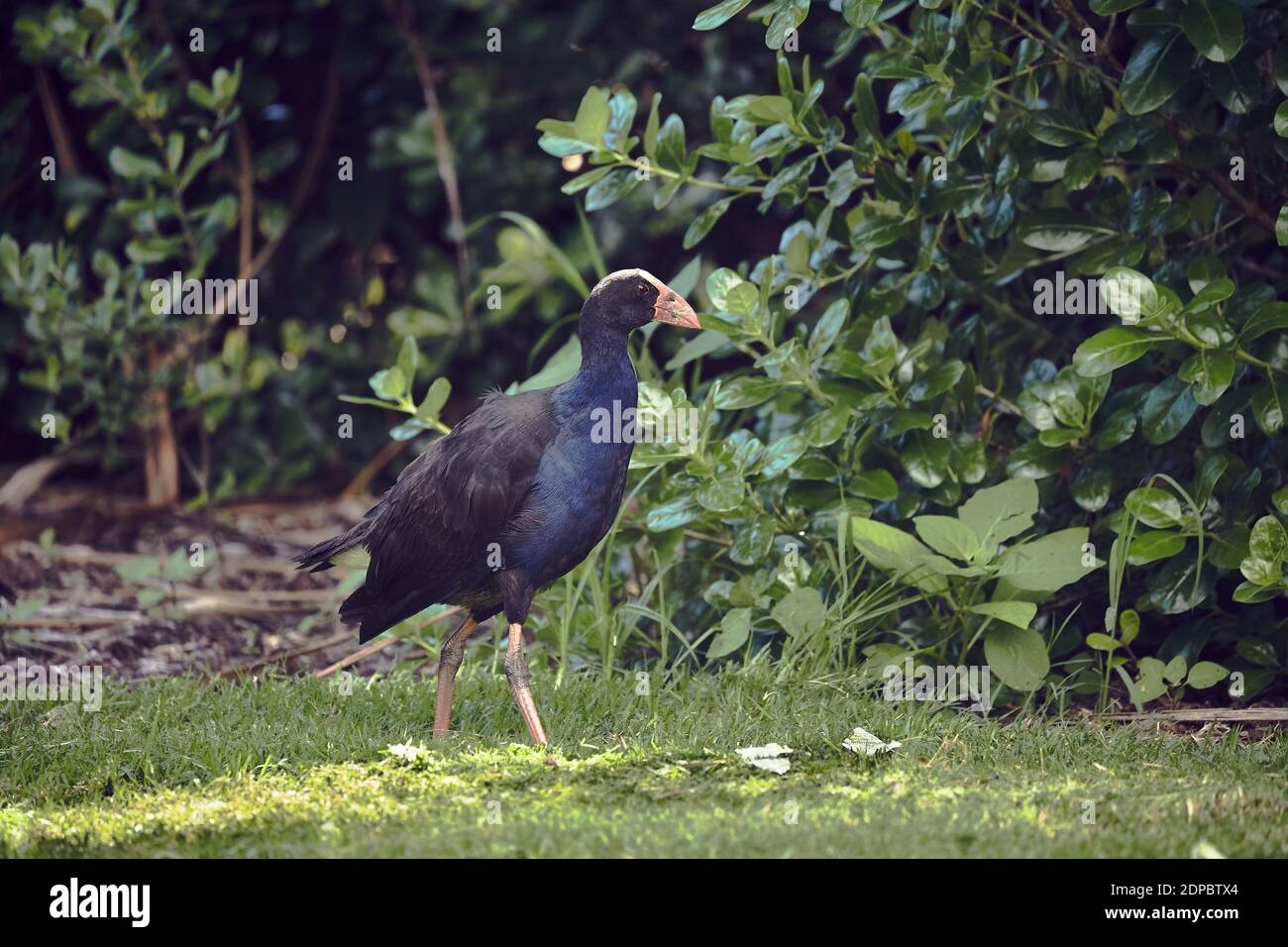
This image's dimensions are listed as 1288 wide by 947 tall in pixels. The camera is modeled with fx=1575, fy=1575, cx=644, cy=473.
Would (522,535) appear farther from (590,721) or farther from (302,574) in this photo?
(302,574)

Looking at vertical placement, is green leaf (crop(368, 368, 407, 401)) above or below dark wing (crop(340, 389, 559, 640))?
above

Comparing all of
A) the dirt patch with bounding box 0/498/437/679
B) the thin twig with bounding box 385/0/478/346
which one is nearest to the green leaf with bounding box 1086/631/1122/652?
the dirt patch with bounding box 0/498/437/679

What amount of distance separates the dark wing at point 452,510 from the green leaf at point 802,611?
0.95 m

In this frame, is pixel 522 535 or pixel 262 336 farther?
pixel 262 336

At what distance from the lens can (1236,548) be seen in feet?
15.1

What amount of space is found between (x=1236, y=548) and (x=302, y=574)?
3.93 m

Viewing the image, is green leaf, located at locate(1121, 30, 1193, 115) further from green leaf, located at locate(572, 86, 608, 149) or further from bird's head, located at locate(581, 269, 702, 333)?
green leaf, located at locate(572, 86, 608, 149)

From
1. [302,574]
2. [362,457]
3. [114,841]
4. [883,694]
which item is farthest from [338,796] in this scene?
[362,457]

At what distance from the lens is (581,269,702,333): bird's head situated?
4.61 meters

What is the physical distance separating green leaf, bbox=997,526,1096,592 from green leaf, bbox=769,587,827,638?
569mm

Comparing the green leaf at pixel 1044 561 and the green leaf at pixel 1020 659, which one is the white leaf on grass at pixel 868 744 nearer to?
the green leaf at pixel 1020 659

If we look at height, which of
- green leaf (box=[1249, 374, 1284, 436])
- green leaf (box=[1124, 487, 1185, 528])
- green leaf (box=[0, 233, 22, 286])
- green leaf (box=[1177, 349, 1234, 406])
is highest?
green leaf (box=[0, 233, 22, 286])

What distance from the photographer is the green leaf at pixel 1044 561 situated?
4641mm

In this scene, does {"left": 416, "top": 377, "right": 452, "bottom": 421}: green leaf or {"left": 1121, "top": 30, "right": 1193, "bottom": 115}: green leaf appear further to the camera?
{"left": 416, "top": 377, "right": 452, "bottom": 421}: green leaf
